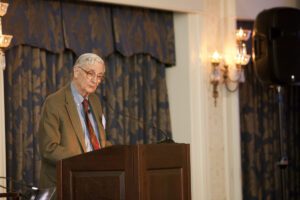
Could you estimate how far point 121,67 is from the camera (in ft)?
22.0

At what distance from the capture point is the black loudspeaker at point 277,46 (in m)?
6.87

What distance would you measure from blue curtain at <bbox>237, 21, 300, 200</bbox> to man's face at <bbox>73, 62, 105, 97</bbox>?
3.80m

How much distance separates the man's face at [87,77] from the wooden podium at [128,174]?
586 millimetres

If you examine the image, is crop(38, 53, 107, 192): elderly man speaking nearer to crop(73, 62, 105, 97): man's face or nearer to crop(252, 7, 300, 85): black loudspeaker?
crop(73, 62, 105, 97): man's face

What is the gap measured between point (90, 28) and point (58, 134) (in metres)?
2.60

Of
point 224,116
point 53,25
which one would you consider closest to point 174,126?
point 224,116

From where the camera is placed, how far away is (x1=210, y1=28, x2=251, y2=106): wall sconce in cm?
699

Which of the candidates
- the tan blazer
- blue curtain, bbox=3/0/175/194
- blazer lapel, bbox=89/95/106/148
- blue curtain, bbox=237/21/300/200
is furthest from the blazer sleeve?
blue curtain, bbox=237/21/300/200

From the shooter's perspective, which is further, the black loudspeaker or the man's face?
the black loudspeaker

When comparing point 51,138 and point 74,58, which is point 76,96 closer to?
point 51,138

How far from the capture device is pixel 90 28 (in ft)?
21.1

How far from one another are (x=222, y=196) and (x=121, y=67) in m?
1.68

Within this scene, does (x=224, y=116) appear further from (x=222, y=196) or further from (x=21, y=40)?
Result: (x=21, y=40)

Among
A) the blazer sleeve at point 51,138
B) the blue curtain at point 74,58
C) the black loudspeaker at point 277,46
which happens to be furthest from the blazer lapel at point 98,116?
the black loudspeaker at point 277,46
